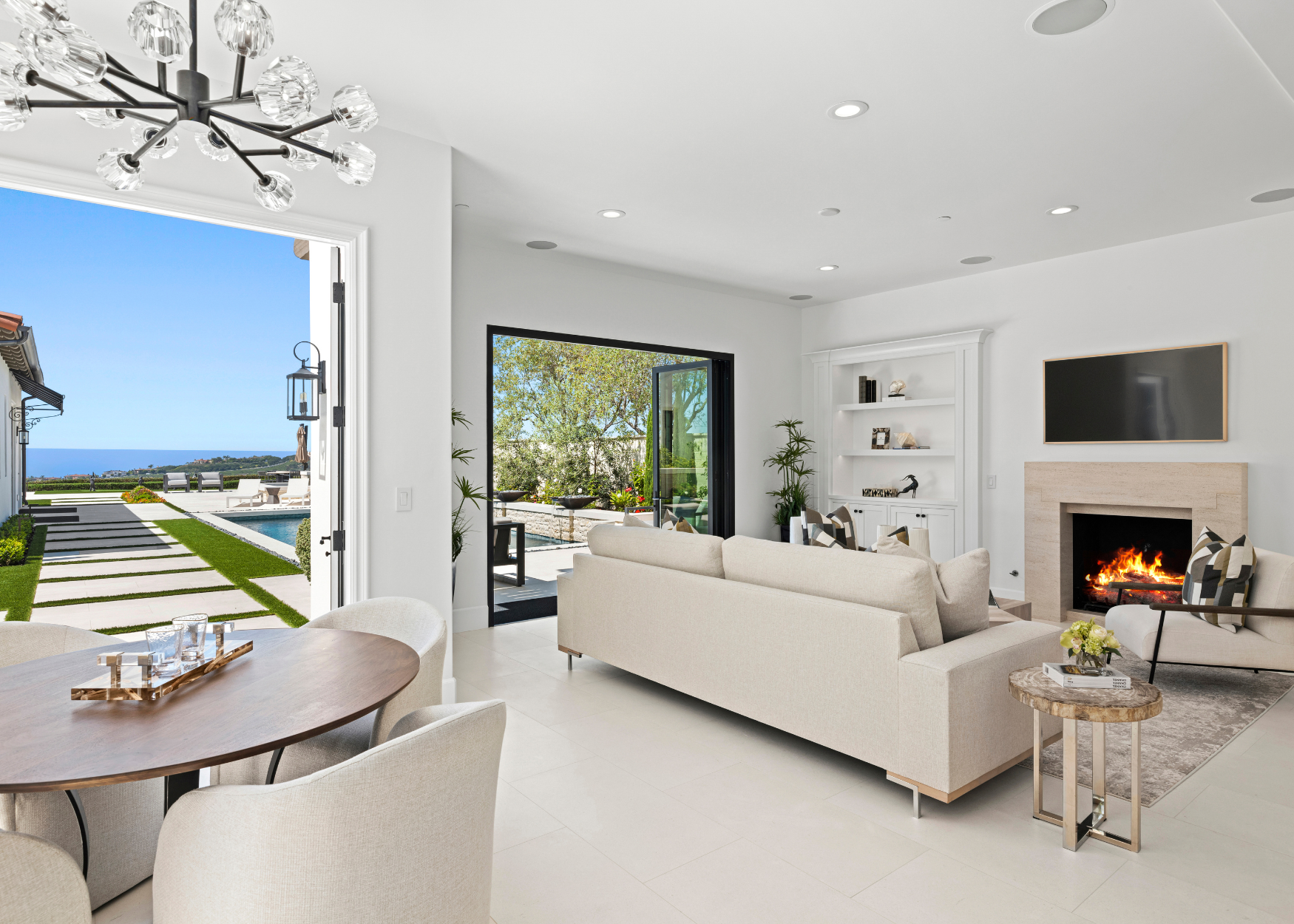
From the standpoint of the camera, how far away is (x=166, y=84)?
5.55ft

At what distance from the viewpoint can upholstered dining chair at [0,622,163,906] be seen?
1.83m

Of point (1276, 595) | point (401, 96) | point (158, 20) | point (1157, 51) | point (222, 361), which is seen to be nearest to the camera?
point (158, 20)

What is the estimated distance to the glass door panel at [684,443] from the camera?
7.02 m

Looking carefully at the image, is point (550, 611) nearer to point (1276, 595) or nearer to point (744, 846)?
point (744, 846)

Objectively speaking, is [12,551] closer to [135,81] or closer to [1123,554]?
[135,81]

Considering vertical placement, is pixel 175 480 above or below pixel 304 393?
below

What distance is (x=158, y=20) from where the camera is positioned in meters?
1.46

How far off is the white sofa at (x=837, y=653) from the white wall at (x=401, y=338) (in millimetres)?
1077

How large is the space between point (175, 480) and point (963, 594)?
7.32 meters

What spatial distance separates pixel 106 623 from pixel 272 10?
437cm

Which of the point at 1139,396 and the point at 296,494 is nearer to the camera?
the point at 1139,396

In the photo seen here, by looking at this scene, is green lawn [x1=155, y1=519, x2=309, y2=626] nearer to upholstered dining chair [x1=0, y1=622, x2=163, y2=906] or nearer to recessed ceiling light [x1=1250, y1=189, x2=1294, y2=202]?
upholstered dining chair [x1=0, y1=622, x2=163, y2=906]

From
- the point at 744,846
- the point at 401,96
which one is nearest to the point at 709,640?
the point at 744,846

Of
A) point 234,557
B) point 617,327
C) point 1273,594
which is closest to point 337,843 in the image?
point 1273,594
